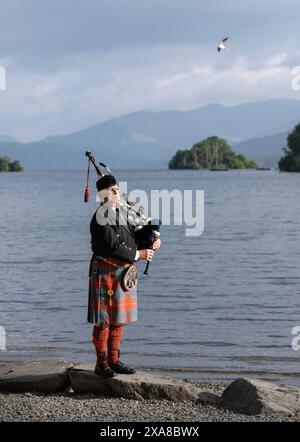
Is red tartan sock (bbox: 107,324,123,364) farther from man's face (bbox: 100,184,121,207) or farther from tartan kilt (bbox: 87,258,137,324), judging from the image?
man's face (bbox: 100,184,121,207)

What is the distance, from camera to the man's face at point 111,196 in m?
11.6

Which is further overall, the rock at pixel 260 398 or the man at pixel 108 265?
the man at pixel 108 265

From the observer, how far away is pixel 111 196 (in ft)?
38.1

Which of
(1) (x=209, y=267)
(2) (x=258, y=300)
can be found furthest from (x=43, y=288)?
(1) (x=209, y=267)

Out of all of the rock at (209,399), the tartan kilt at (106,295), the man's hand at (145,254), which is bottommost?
the rock at (209,399)

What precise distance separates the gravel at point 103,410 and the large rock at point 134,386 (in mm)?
109

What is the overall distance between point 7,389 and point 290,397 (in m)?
3.50

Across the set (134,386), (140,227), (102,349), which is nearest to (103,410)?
(134,386)

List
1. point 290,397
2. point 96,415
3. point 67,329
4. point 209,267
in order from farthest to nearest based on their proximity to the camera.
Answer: point 209,267 → point 67,329 → point 290,397 → point 96,415

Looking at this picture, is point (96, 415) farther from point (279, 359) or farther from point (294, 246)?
point (294, 246)

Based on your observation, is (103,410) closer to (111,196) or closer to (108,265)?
(108,265)

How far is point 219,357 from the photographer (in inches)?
664

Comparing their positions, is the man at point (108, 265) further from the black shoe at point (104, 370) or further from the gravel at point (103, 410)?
the gravel at point (103, 410)

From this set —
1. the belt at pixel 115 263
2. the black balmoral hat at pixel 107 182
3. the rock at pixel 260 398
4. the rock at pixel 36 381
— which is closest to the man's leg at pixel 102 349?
the rock at pixel 36 381
